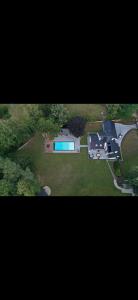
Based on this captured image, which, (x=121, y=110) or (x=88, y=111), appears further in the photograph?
(x=88, y=111)

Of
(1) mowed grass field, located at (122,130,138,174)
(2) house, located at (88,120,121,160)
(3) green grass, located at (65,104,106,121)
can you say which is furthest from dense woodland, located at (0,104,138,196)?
(1) mowed grass field, located at (122,130,138,174)

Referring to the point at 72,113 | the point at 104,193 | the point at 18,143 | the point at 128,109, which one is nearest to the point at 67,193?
the point at 104,193

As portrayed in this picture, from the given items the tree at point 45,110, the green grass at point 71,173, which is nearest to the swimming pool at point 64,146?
the green grass at point 71,173

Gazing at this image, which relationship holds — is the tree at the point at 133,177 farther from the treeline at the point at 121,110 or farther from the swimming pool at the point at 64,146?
the treeline at the point at 121,110

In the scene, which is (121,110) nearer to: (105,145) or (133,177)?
(105,145)

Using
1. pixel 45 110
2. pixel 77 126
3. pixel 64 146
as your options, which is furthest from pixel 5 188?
pixel 77 126

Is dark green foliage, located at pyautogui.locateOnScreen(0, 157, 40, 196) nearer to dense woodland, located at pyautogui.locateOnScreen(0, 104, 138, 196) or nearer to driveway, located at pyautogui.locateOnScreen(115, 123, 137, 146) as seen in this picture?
dense woodland, located at pyautogui.locateOnScreen(0, 104, 138, 196)
